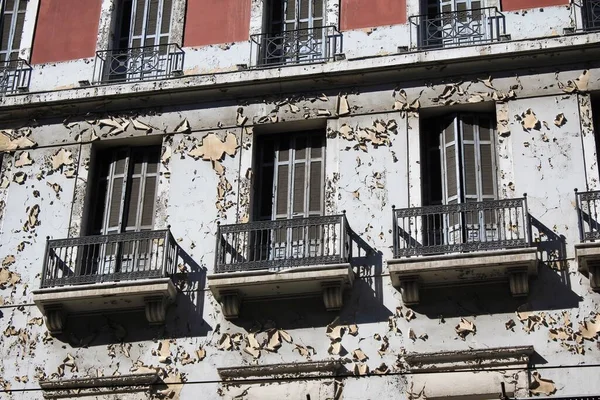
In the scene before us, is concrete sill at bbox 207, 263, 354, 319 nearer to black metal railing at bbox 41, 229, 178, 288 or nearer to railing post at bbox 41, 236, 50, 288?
black metal railing at bbox 41, 229, 178, 288

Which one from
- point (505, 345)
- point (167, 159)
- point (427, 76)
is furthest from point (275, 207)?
point (505, 345)

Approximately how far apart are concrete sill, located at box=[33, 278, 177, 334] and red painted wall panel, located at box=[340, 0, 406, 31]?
17.0 feet

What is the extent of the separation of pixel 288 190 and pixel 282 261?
172 cm

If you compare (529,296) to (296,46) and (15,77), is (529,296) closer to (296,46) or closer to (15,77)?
(296,46)

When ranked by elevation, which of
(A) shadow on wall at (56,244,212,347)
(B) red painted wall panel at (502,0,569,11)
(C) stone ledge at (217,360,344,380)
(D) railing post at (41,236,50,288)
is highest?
(B) red painted wall panel at (502,0,569,11)

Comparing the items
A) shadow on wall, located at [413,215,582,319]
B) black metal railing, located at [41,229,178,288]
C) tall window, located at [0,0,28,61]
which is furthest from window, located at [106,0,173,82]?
Answer: shadow on wall, located at [413,215,582,319]

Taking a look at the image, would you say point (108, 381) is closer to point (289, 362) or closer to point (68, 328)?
point (68, 328)

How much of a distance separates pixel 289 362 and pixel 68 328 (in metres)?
3.52

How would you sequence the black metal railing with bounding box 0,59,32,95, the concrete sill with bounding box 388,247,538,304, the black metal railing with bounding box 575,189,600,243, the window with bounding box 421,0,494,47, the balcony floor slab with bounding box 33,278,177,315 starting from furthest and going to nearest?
the black metal railing with bounding box 0,59,32,95 → the window with bounding box 421,0,494,47 → the balcony floor slab with bounding box 33,278,177,315 → the black metal railing with bounding box 575,189,600,243 → the concrete sill with bounding box 388,247,538,304

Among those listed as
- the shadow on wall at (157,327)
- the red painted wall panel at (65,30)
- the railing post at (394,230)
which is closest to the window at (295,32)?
the red painted wall panel at (65,30)

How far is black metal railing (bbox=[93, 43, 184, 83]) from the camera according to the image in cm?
2030

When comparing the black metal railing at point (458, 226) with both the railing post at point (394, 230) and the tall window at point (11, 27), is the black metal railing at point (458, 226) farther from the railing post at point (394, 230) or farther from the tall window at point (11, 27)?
the tall window at point (11, 27)

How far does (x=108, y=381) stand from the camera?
58.4 feet

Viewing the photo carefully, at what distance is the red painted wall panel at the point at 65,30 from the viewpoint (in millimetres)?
20906
